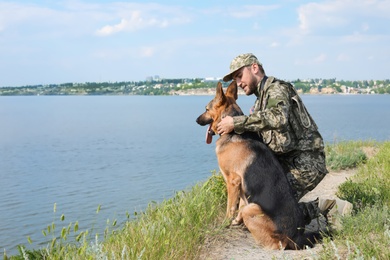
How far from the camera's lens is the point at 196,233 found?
621 cm

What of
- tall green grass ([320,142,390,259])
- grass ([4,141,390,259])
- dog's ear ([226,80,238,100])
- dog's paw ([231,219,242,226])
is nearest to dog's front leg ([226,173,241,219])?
dog's paw ([231,219,242,226])

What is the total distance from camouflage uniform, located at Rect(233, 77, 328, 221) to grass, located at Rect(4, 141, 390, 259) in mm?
762

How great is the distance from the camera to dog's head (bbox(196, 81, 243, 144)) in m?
6.55

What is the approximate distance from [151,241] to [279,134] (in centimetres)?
234

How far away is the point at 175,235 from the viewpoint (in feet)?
18.6

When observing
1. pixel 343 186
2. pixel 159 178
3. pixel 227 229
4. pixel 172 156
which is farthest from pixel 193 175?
pixel 227 229

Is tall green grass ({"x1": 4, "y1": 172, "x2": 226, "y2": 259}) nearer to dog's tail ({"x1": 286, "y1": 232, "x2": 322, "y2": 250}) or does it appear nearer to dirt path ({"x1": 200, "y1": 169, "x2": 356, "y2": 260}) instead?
dirt path ({"x1": 200, "y1": 169, "x2": 356, "y2": 260})

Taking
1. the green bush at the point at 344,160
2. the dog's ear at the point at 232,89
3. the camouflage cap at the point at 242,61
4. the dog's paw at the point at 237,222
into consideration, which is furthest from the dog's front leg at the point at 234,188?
the green bush at the point at 344,160

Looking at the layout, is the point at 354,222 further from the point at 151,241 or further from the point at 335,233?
the point at 151,241

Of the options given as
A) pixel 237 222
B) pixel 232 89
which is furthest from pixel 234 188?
pixel 232 89

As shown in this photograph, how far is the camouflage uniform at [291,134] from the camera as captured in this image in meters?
6.27

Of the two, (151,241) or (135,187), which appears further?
(135,187)

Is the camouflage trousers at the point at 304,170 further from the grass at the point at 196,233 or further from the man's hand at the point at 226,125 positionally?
the man's hand at the point at 226,125

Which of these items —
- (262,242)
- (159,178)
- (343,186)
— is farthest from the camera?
(159,178)
